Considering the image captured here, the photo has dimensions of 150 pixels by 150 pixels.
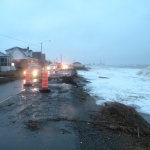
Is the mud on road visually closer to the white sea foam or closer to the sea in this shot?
the sea

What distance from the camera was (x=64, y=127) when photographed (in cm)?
639

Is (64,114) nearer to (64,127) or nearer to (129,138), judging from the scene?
(64,127)

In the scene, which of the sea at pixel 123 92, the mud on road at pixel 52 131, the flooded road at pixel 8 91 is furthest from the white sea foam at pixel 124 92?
the flooded road at pixel 8 91

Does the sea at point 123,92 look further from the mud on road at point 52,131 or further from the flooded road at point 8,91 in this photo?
the flooded road at point 8,91

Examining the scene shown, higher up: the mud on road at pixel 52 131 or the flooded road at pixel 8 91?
the mud on road at pixel 52 131

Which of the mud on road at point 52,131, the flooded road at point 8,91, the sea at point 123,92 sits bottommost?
the sea at point 123,92

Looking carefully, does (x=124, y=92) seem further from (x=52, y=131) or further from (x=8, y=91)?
(x=52, y=131)

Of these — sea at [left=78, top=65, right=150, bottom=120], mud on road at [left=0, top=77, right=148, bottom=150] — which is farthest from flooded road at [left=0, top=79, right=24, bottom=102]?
sea at [left=78, top=65, right=150, bottom=120]

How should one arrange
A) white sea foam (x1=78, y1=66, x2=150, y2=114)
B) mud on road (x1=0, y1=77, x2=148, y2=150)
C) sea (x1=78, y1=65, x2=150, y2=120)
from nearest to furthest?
mud on road (x1=0, y1=77, x2=148, y2=150), sea (x1=78, y1=65, x2=150, y2=120), white sea foam (x1=78, y1=66, x2=150, y2=114)

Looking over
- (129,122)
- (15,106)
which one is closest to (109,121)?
(129,122)

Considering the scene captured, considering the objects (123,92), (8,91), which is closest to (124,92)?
(123,92)

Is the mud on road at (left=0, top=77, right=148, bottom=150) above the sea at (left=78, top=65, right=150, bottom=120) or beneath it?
above

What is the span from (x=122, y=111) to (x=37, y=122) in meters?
3.50

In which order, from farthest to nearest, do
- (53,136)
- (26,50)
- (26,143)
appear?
(26,50)
(53,136)
(26,143)
